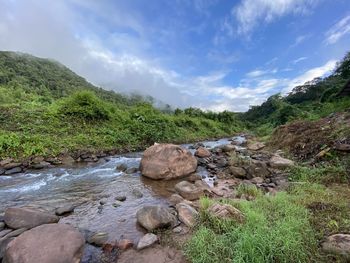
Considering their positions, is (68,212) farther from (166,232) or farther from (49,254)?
(166,232)

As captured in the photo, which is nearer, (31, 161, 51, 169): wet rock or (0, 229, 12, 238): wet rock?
(0, 229, 12, 238): wet rock

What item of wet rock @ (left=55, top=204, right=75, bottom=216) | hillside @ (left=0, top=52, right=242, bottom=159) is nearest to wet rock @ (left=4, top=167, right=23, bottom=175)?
hillside @ (left=0, top=52, right=242, bottom=159)

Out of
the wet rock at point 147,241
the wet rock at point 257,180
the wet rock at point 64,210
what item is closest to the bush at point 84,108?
the wet rock at point 64,210

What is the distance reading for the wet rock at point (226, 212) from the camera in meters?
4.85

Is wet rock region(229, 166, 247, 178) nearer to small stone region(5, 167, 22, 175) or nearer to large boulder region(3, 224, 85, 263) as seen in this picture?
large boulder region(3, 224, 85, 263)

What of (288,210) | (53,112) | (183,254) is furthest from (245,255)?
(53,112)

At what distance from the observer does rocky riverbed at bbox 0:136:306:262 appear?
16.0 ft

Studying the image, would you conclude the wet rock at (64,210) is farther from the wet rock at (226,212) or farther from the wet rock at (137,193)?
the wet rock at (226,212)

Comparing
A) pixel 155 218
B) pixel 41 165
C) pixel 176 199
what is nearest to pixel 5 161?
pixel 41 165

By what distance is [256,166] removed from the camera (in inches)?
385

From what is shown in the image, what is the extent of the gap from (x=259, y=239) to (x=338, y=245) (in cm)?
122

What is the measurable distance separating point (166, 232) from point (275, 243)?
86.3 inches

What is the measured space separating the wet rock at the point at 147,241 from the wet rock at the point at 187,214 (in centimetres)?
86

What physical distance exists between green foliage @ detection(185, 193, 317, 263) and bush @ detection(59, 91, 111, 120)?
16.5m
